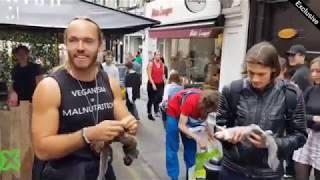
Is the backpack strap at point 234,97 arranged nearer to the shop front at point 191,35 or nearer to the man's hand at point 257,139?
the man's hand at point 257,139

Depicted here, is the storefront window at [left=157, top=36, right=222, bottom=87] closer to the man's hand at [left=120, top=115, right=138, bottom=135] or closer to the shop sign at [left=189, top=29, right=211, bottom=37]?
the shop sign at [left=189, top=29, right=211, bottom=37]

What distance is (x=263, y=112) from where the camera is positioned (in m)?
2.51

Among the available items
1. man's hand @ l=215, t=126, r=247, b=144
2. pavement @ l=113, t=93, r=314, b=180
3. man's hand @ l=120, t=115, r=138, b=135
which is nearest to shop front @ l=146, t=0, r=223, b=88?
pavement @ l=113, t=93, r=314, b=180

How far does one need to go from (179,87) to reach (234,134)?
4.50 m

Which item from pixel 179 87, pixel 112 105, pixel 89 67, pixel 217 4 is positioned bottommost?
pixel 179 87

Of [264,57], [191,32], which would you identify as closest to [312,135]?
[264,57]

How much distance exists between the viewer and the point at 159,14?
15.3 m

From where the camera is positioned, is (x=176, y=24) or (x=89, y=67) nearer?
(x=89, y=67)

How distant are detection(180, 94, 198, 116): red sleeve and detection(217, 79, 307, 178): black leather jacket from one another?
5.63 ft

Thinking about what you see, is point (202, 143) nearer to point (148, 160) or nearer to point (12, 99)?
point (12, 99)

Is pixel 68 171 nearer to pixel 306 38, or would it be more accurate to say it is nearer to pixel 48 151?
pixel 48 151

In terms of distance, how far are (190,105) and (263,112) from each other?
1.85 m

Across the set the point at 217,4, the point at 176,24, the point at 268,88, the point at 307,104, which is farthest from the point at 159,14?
the point at 268,88
